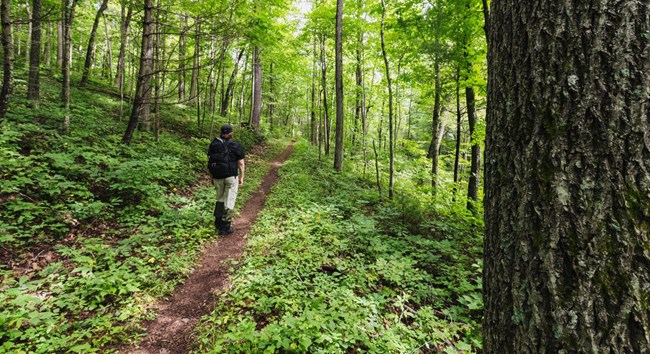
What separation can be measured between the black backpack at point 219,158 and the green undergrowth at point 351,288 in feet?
5.09

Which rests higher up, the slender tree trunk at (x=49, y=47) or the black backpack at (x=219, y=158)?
the slender tree trunk at (x=49, y=47)

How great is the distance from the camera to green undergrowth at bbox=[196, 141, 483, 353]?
10.1 ft

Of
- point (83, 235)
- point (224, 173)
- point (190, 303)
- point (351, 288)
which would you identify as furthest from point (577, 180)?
point (83, 235)

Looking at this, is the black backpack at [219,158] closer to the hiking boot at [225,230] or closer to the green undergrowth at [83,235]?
the hiking boot at [225,230]

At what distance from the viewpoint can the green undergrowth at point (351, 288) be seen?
306cm

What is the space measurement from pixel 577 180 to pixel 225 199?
20.9 ft

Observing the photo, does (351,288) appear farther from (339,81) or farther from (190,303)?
(339,81)

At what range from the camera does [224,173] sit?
251 inches

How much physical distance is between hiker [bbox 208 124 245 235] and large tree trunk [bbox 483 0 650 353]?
5.94 metres

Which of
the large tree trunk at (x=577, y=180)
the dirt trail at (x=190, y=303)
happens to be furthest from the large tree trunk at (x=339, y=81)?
the large tree trunk at (x=577, y=180)

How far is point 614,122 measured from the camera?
1.02m

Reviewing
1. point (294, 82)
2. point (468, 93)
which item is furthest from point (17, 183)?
point (294, 82)

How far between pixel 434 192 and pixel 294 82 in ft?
75.1

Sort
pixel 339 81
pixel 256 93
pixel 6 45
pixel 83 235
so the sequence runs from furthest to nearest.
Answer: pixel 256 93, pixel 339 81, pixel 6 45, pixel 83 235
